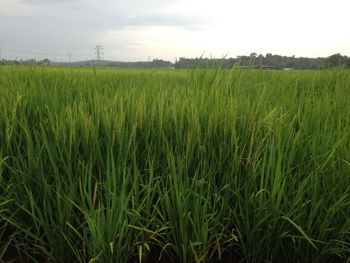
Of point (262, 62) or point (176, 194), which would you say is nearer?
point (176, 194)

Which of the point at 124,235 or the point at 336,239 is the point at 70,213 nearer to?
the point at 124,235

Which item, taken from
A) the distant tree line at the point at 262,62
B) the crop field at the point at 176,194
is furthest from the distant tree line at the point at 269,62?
the crop field at the point at 176,194

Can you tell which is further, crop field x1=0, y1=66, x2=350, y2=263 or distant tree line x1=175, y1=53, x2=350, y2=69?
distant tree line x1=175, y1=53, x2=350, y2=69

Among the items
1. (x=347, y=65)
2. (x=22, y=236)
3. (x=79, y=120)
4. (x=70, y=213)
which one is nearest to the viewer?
(x=70, y=213)

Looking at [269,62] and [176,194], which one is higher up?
[269,62]

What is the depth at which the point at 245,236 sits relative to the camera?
3.96 ft

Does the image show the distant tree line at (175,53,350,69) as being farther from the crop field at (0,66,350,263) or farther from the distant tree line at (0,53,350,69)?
the crop field at (0,66,350,263)

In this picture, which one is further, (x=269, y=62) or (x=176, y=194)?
(x=269, y=62)

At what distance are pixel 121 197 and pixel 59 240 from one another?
308mm

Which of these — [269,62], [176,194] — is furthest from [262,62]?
[176,194]

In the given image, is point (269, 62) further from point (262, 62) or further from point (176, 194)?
point (176, 194)

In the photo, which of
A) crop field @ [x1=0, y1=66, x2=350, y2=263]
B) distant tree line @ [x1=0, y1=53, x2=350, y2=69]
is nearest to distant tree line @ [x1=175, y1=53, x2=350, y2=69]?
distant tree line @ [x1=0, y1=53, x2=350, y2=69]

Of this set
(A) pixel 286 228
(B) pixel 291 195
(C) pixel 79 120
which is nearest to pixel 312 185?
(B) pixel 291 195

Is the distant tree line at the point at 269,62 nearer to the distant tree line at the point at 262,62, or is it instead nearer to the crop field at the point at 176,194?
the distant tree line at the point at 262,62
